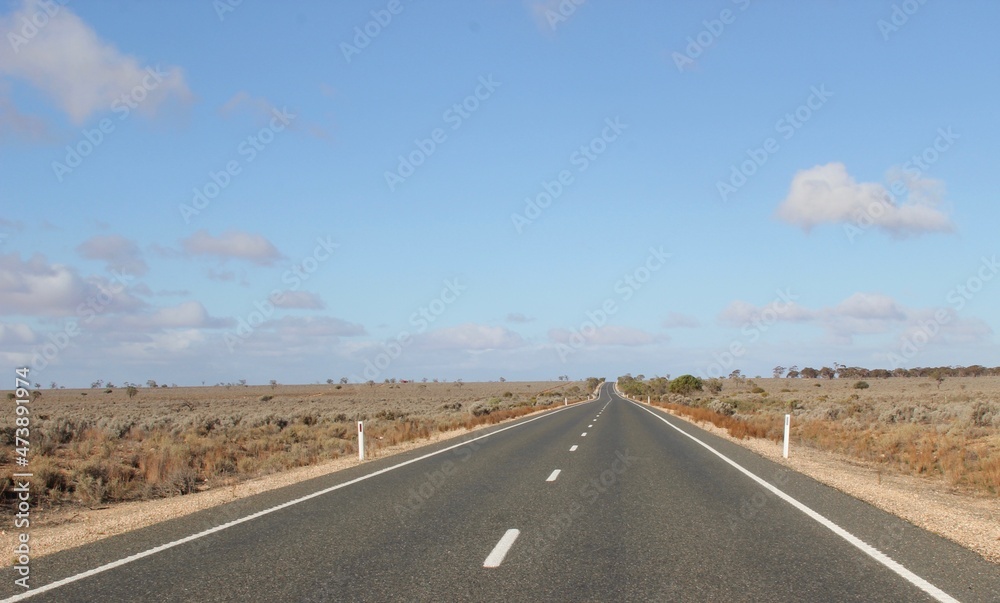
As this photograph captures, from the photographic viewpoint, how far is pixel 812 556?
757cm

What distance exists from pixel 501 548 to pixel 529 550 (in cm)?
30

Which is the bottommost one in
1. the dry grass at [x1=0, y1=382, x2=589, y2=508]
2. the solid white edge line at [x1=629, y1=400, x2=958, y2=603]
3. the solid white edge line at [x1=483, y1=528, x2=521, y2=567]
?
the solid white edge line at [x1=629, y1=400, x2=958, y2=603]

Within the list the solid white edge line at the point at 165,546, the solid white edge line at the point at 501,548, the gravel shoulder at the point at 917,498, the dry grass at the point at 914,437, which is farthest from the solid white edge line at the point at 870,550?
the dry grass at the point at 914,437

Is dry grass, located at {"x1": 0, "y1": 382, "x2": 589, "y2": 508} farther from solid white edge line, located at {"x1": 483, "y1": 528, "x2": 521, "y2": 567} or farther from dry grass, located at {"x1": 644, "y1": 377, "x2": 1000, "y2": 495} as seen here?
dry grass, located at {"x1": 644, "y1": 377, "x2": 1000, "y2": 495}

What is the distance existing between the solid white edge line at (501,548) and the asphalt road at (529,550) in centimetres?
4

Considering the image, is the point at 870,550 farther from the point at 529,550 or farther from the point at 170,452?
the point at 170,452

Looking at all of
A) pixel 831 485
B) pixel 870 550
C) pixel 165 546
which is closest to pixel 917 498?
pixel 831 485

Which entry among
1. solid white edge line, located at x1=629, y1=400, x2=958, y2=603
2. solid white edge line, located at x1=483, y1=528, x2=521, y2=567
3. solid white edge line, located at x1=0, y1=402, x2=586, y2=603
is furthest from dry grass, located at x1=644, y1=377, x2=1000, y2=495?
solid white edge line, located at x1=0, y1=402, x2=586, y2=603

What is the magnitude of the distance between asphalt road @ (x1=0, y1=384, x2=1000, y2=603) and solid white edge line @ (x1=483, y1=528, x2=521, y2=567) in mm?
40

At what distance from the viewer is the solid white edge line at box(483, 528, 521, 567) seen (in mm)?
7215

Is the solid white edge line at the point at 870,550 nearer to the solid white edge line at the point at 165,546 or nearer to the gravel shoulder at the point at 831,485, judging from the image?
the gravel shoulder at the point at 831,485

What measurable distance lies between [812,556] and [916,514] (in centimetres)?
409

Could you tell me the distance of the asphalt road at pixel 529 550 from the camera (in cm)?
628

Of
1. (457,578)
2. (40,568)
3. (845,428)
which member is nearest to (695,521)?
(457,578)
